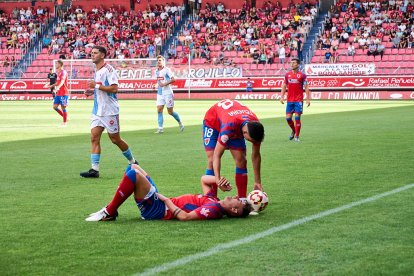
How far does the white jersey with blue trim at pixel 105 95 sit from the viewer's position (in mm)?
14117

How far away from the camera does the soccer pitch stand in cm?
688

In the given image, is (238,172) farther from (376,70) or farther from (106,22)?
(106,22)

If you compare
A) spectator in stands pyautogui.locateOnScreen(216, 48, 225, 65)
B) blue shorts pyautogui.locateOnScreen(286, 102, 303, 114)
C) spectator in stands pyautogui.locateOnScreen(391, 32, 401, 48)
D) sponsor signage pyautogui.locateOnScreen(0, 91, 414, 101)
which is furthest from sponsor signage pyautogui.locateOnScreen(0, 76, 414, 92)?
blue shorts pyautogui.locateOnScreen(286, 102, 303, 114)

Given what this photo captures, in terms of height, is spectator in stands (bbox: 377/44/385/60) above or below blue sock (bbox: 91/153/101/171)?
below

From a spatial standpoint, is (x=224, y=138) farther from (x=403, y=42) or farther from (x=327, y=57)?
(x=403, y=42)

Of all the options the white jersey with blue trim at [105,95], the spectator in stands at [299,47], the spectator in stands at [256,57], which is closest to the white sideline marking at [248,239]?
the white jersey with blue trim at [105,95]

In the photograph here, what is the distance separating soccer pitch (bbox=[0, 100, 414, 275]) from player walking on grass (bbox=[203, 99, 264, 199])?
0.55 meters

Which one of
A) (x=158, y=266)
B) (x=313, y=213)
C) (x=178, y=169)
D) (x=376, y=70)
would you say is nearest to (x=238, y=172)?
(x=313, y=213)

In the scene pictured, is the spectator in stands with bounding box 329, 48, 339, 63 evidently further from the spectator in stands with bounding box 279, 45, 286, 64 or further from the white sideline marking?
the white sideline marking

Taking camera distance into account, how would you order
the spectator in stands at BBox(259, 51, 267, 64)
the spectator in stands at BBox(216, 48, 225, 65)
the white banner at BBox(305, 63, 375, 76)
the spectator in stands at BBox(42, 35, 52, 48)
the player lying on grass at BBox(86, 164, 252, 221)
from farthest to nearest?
the spectator in stands at BBox(42, 35, 52, 48) → the spectator in stands at BBox(216, 48, 225, 65) → the spectator in stands at BBox(259, 51, 267, 64) → the white banner at BBox(305, 63, 375, 76) → the player lying on grass at BBox(86, 164, 252, 221)

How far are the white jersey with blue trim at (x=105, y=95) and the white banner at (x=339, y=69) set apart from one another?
3909 cm

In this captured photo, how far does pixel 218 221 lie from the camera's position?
905 centimetres

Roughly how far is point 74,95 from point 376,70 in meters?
20.7

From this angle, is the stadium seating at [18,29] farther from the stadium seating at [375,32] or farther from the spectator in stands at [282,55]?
the stadium seating at [375,32]
